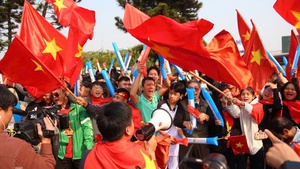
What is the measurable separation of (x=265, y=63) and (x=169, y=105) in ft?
4.62

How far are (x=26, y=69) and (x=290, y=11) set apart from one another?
3.69 m

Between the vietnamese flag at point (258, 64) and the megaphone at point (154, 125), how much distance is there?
7.51 ft

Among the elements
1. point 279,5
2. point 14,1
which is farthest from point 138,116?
point 14,1

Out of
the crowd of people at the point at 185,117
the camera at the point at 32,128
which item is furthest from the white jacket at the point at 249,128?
the camera at the point at 32,128

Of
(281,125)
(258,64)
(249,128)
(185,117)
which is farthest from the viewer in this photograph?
(258,64)

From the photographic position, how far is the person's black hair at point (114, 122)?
7.74 feet

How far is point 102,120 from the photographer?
238 cm

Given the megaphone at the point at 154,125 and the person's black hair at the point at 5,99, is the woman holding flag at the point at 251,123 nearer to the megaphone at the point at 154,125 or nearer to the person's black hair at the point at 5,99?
the megaphone at the point at 154,125

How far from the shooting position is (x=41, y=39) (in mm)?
5559

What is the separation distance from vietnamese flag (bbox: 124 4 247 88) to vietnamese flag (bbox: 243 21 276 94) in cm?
68

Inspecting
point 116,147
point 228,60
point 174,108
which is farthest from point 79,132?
point 116,147

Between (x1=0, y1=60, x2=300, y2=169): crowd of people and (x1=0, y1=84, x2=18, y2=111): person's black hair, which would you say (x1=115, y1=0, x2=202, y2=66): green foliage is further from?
(x1=0, y1=84, x2=18, y2=111): person's black hair

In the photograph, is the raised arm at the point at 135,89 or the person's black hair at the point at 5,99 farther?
the raised arm at the point at 135,89

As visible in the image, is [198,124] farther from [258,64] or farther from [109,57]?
[109,57]
